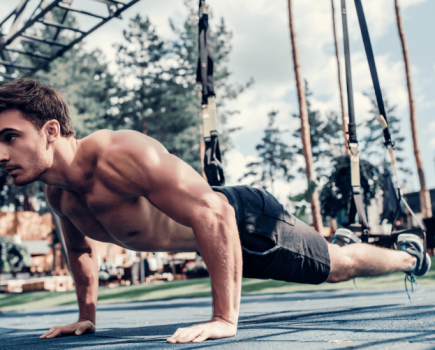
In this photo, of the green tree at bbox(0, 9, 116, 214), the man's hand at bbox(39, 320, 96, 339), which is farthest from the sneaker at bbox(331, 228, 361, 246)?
the green tree at bbox(0, 9, 116, 214)

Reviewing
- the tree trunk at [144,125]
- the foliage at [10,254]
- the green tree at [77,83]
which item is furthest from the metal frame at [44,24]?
the tree trunk at [144,125]

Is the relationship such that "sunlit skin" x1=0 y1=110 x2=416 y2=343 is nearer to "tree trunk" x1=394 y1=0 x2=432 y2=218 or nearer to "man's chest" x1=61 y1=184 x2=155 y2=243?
"man's chest" x1=61 y1=184 x2=155 y2=243

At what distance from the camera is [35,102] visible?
1761 mm

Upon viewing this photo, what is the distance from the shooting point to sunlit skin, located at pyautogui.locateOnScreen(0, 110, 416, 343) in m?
1.62

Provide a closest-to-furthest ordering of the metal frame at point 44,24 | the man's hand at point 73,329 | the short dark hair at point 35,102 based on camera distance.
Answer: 1. the short dark hair at point 35,102
2. the man's hand at point 73,329
3. the metal frame at point 44,24

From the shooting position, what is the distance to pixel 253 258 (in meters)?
2.05

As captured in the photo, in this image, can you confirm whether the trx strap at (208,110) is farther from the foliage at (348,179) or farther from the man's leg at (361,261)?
the foliage at (348,179)

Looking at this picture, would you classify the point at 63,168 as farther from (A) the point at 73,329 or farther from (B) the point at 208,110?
(B) the point at 208,110

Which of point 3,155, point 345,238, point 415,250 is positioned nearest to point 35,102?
point 3,155

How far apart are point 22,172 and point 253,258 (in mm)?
1095

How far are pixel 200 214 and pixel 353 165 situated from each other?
144 centimetres

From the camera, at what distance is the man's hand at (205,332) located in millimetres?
1527

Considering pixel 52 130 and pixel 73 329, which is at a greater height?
pixel 52 130

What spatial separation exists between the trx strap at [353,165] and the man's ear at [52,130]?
5.63 feet
